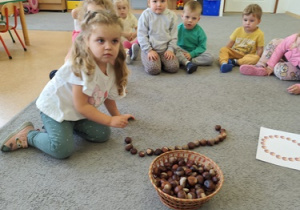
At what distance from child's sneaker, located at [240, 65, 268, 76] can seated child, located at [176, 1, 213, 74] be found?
0.27m

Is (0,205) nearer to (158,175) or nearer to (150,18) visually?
(158,175)

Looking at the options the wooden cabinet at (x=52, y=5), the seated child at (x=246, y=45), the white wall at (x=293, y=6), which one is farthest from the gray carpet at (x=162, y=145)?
the wooden cabinet at (x=52, y=5)

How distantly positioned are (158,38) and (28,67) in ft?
3.40

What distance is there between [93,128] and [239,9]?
4.23 m

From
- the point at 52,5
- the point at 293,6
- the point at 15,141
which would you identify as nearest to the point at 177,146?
the point at 15,141

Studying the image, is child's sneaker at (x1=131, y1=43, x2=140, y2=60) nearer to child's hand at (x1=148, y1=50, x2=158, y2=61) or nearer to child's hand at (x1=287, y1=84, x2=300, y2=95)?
child's hand at (x1=148, y1=50, x2=158, y2=61)

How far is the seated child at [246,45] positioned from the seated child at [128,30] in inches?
26.7

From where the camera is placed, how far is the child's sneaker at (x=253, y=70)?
6.34 feet

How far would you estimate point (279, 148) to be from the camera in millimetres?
1150

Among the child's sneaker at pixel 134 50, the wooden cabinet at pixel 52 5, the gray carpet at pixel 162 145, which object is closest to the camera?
the gray carpet at pixel 162 145

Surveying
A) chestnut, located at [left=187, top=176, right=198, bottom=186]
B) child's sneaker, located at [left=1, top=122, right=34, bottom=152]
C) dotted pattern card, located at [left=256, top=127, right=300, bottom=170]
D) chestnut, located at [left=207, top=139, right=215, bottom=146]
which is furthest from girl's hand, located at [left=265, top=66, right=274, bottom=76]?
child's sneaker, located at [left=1, top=122, right=34, bottom=152]

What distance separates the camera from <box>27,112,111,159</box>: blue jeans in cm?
106

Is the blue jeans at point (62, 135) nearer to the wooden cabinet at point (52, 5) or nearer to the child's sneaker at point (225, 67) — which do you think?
the child's sneaker at point (225, 67)

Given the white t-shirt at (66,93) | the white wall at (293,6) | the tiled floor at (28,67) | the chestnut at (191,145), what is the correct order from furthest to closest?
1. the white wall at (293,6)
2. the tiled floor at (28,67)
3. the chestnut at (191,145)
4. the white t-shirt at (66,93)
